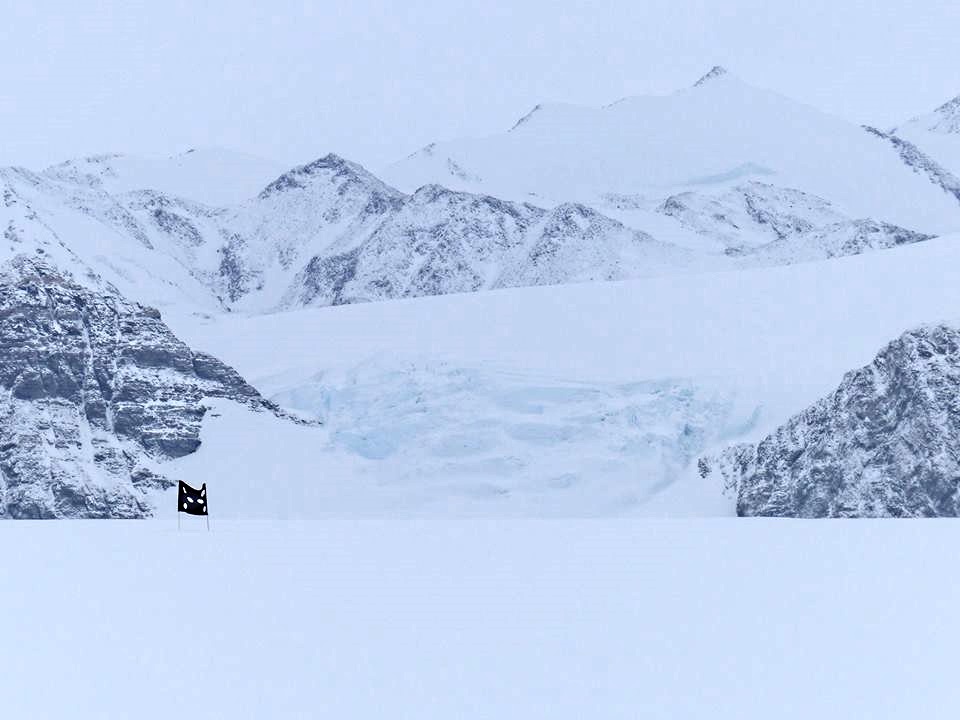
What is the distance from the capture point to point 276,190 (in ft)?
537

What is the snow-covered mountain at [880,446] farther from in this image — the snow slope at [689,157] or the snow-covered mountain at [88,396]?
the snow slope at [689,157]

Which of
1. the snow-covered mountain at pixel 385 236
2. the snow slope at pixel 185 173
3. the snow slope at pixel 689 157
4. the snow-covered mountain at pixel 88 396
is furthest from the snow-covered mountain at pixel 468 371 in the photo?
the snow slope at pixel 185 173

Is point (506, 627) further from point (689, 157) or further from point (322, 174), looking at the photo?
point (689, 157)

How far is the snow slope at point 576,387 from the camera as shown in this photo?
61.6m

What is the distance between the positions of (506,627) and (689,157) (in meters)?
151

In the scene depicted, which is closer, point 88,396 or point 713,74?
point 88,396

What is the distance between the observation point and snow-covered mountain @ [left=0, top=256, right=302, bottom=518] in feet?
194

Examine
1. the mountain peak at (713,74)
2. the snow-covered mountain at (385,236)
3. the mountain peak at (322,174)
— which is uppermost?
the mountain peak at (713,74)

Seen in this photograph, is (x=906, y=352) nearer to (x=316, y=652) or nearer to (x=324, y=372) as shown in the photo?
(x=324, y=372)

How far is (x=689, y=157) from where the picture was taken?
167750 millimetres

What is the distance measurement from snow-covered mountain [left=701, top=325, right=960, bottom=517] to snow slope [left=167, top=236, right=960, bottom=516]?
2386mm

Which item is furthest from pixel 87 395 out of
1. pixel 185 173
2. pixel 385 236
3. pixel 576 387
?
pixel 185 173

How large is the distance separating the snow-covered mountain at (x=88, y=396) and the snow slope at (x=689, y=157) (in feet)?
302

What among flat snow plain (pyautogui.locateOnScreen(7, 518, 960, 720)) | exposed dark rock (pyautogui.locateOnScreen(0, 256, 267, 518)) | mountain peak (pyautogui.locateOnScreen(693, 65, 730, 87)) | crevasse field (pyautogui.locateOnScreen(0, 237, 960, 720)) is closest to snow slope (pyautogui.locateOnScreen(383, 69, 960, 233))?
mountain peak (pyautogui.locateOnScreen(693, 65, 730, 87))
